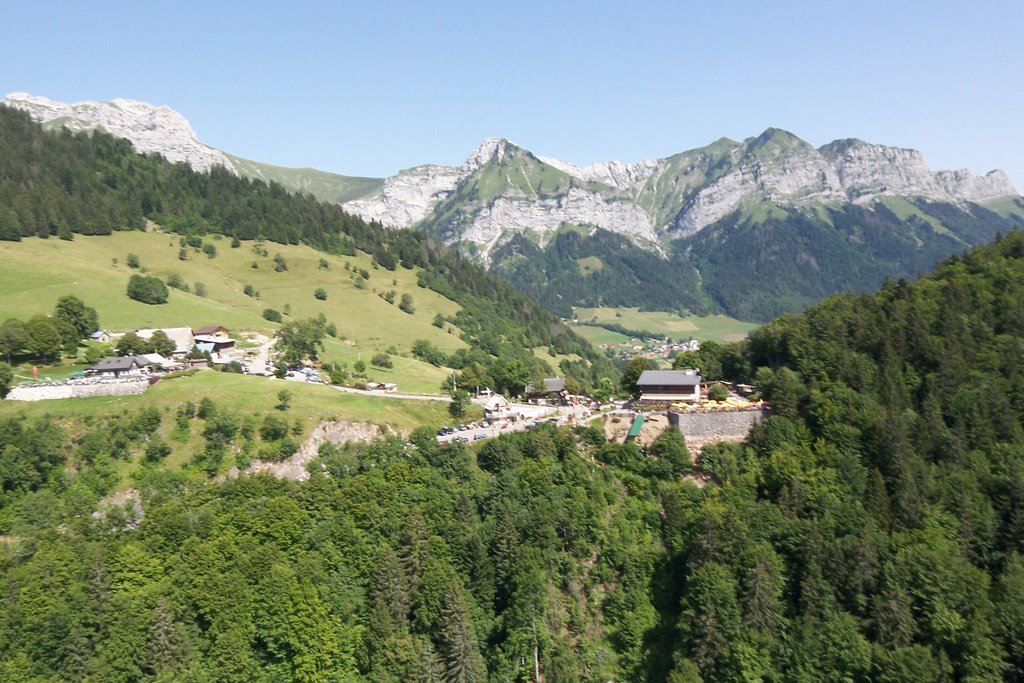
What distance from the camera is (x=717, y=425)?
67.6 metres

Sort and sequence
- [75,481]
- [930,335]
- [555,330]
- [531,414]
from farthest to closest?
1. [555,330]
2. [531,414]
3. [930,335]
4. [75,481]

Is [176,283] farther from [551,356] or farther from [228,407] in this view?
[551,356]

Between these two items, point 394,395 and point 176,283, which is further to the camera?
point 176,283

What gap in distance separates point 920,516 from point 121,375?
7989cm

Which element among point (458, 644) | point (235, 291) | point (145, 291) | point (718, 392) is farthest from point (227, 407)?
point (235, 291)

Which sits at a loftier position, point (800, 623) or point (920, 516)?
point (920, 516)

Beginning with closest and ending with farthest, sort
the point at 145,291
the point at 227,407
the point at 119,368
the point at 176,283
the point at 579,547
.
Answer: the point at 579,547 → the point at 227,407 → the point at 119,368 → the point at 145,291 → the point at 176,283

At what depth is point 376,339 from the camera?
122m

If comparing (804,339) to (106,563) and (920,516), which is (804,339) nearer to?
(920,516)

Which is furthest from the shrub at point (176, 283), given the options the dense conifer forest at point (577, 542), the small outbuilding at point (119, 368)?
the dense conifer forest at point (577, 542)

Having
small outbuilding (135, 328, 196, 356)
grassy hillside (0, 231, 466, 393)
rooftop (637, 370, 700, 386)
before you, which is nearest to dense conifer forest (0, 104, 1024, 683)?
rooftop (637, 370, 700, 386)

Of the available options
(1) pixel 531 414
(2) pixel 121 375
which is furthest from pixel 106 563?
(1) pixel 531 414

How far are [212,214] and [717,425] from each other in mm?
140265

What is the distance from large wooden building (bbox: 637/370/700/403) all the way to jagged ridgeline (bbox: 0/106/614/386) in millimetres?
61170
